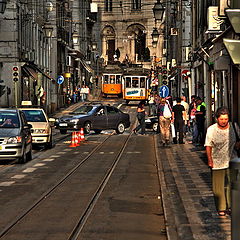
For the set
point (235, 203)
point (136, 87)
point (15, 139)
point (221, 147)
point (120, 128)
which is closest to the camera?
point (235, 203)

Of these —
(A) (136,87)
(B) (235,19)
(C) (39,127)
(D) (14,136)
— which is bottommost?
(D) (14,136)

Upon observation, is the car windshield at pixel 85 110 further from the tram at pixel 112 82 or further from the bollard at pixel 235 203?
the tram at pixel 112 82

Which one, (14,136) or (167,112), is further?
(167,112)

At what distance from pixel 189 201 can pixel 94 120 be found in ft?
85.2

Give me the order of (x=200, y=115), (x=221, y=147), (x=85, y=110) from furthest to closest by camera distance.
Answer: (x=85, y=110), (x=200, y=115), (x=221, y=147)

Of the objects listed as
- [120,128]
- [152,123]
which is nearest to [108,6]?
[152,123]

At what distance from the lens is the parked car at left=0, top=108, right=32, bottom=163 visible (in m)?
21.2

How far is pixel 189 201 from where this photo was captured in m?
13.1

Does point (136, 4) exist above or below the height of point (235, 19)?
above

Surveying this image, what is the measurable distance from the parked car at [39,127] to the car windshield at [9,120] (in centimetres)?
448

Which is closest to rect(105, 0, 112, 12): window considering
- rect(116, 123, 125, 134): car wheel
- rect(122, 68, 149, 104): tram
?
rect(122, 68, 149, 104): tram

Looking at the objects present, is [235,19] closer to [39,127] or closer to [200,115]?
[200,115]

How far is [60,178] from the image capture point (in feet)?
58.2

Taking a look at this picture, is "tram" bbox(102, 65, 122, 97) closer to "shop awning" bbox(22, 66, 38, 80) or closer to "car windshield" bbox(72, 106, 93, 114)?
"shop awning" bbox(22, 66, 38, 80)
